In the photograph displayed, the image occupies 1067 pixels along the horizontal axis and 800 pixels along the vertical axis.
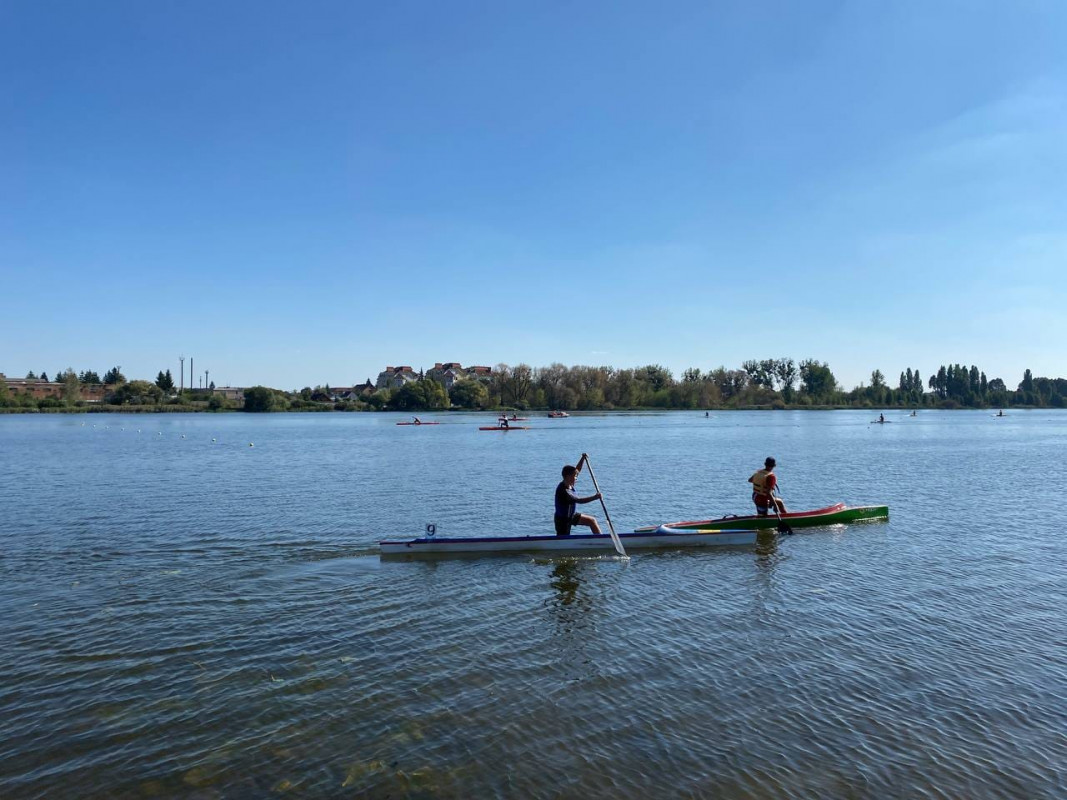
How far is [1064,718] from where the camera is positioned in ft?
26.5

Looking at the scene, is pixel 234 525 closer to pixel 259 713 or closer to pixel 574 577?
pixel 574 577

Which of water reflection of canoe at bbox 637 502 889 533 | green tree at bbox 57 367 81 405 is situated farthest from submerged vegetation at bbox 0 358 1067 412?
water reflection of canoe at bbox 637 502 889 533

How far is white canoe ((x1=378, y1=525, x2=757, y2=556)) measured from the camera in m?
16.2

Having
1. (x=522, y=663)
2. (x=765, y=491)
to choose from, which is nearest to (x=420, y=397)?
(x=765, y=491)

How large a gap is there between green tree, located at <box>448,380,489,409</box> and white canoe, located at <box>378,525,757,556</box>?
148851mm

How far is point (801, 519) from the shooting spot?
803 inches

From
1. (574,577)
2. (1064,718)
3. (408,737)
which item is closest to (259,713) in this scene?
(408,737)

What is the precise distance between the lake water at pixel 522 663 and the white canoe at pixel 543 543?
29 cm

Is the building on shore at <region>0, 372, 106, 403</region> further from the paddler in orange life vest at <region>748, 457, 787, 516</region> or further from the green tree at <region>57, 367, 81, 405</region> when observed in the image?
the paddler in orange life vest at <region>748, 457, 787, 516</region>

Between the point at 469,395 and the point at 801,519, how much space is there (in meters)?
147

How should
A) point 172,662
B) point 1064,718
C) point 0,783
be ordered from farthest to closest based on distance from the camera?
point 172,662 → point 1064,718 → point 0,783

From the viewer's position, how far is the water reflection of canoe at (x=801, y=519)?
18781 mm

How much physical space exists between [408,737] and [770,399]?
19837 centimetres

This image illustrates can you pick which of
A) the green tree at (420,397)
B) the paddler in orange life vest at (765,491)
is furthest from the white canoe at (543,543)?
the green tree at (420,397)
